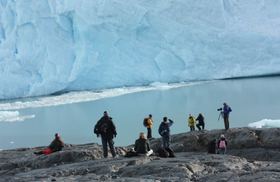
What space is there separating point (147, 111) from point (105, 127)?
1544 centimetres

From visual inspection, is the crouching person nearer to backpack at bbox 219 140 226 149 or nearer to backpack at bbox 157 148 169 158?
backpack at bbox 157 148 169 158

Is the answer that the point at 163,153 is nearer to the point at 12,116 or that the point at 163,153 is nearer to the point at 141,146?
the point at 141,146

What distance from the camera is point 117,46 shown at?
111ft

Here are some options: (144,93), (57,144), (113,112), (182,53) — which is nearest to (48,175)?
(57,144)

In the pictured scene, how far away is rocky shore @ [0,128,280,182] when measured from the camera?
21.1ft

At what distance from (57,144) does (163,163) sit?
3388 mm

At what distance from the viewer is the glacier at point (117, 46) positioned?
107 feet

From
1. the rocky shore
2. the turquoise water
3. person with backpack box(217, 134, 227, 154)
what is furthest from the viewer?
the turquoise water

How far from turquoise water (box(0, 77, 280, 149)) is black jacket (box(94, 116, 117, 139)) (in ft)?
25.6

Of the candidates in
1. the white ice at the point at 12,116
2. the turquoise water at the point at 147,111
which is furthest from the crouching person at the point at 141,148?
the white ice at the point at 12,116

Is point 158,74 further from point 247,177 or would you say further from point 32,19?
point 247,177

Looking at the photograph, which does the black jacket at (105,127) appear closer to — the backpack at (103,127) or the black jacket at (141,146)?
the backpack at (103,127)

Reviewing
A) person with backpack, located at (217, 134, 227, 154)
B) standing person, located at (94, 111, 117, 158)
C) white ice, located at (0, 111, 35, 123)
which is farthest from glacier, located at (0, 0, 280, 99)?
standing person, located at (94, 111, 117, 158)

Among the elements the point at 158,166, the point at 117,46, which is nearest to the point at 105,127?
the point at 158,166
